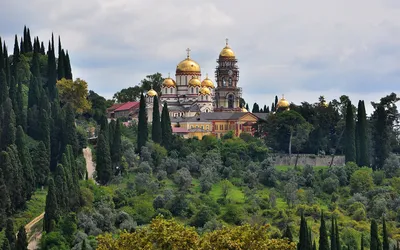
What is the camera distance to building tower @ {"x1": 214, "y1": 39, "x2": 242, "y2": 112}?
4171 inches

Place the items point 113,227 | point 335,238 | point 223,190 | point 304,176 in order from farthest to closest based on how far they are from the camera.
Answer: point 304,176 → point 223,190 → point 113,227 → point 335,238

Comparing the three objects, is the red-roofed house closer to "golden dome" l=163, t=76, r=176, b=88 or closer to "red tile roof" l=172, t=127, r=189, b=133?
"golden dome" l=163, t=76, r=176, b=88

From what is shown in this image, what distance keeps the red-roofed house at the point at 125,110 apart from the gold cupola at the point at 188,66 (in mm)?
5639

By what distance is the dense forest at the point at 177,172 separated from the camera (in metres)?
62.5

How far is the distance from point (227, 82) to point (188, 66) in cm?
446

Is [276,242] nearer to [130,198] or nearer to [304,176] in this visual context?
[130,198]

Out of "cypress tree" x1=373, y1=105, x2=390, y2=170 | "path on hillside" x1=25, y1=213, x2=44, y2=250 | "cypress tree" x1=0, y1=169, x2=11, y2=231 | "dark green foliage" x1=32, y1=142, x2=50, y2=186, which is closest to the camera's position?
"path on hillside" x1=25, y1=213, x2=44, y2=250

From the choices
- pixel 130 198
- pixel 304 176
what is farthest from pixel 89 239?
pixel 304 176

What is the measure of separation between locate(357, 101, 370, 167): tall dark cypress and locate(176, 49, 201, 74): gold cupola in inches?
1109

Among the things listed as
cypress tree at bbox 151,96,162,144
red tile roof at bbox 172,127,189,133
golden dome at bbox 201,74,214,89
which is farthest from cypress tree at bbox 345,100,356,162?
golden dome at bbox 201,74,214,89

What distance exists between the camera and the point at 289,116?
8888 cm

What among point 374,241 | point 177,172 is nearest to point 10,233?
point 374,241

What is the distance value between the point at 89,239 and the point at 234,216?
38.2 ft

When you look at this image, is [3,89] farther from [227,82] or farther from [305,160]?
[227,82]
